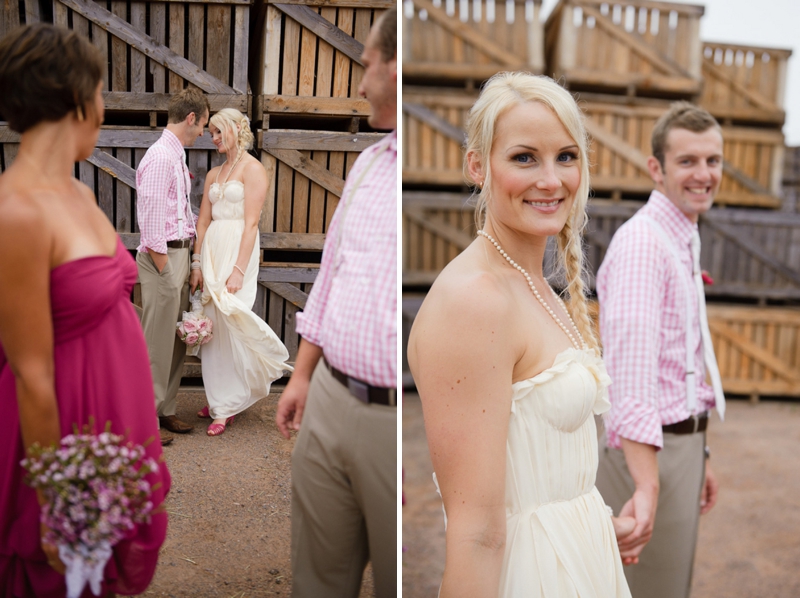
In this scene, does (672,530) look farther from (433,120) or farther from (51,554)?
(433,120)

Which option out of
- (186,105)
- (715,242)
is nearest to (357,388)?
(186,105)

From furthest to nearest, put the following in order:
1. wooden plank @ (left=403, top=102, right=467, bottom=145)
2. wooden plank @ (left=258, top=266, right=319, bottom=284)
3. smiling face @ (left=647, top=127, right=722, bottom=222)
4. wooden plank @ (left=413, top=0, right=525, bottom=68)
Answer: wooden plank @ (left=403, top=102, right=467, bottom=145) < wooden plank @ (left=413, top=0, right=525, bottom=68) < smiling face @ (left=647, top=127, right=722, bottom=222) < wooden plank @ (left=258, top=266, right=319, bottom=284)

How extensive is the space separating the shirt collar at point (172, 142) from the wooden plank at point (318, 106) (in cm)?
21

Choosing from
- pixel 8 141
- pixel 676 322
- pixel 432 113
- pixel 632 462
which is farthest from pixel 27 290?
pixel 432 113

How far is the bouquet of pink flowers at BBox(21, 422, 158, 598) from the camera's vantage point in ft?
3.90

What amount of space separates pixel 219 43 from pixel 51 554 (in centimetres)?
106

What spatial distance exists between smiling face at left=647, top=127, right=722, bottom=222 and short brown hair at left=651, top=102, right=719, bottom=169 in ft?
0.05

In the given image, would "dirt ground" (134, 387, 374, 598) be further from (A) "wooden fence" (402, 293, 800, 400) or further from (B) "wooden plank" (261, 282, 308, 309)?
(A) "wooden fence" (402, 293, 800, 400)

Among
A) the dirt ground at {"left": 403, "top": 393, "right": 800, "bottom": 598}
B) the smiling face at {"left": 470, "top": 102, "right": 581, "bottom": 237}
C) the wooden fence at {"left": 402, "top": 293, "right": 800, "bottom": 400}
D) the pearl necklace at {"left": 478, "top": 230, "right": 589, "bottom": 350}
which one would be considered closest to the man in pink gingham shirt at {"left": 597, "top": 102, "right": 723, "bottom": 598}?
the pearl necklace at {"left": 478, "top": 230, "right": 589, "bottom": 350}

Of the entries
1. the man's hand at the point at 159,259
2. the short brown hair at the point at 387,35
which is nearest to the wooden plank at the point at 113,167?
the man's hand at the point at 159,259

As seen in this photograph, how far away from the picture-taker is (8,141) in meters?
1.15

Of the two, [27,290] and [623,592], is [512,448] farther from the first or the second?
[27,290]

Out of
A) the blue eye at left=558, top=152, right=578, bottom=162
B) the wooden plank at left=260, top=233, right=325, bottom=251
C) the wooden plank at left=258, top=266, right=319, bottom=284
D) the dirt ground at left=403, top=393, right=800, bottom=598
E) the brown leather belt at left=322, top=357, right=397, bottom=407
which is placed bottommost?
the dirt ground at left=403, top=393, right=800, bottom=598

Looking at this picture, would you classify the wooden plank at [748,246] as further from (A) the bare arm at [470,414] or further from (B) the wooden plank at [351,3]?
(A) the bare arm at [470,414]
